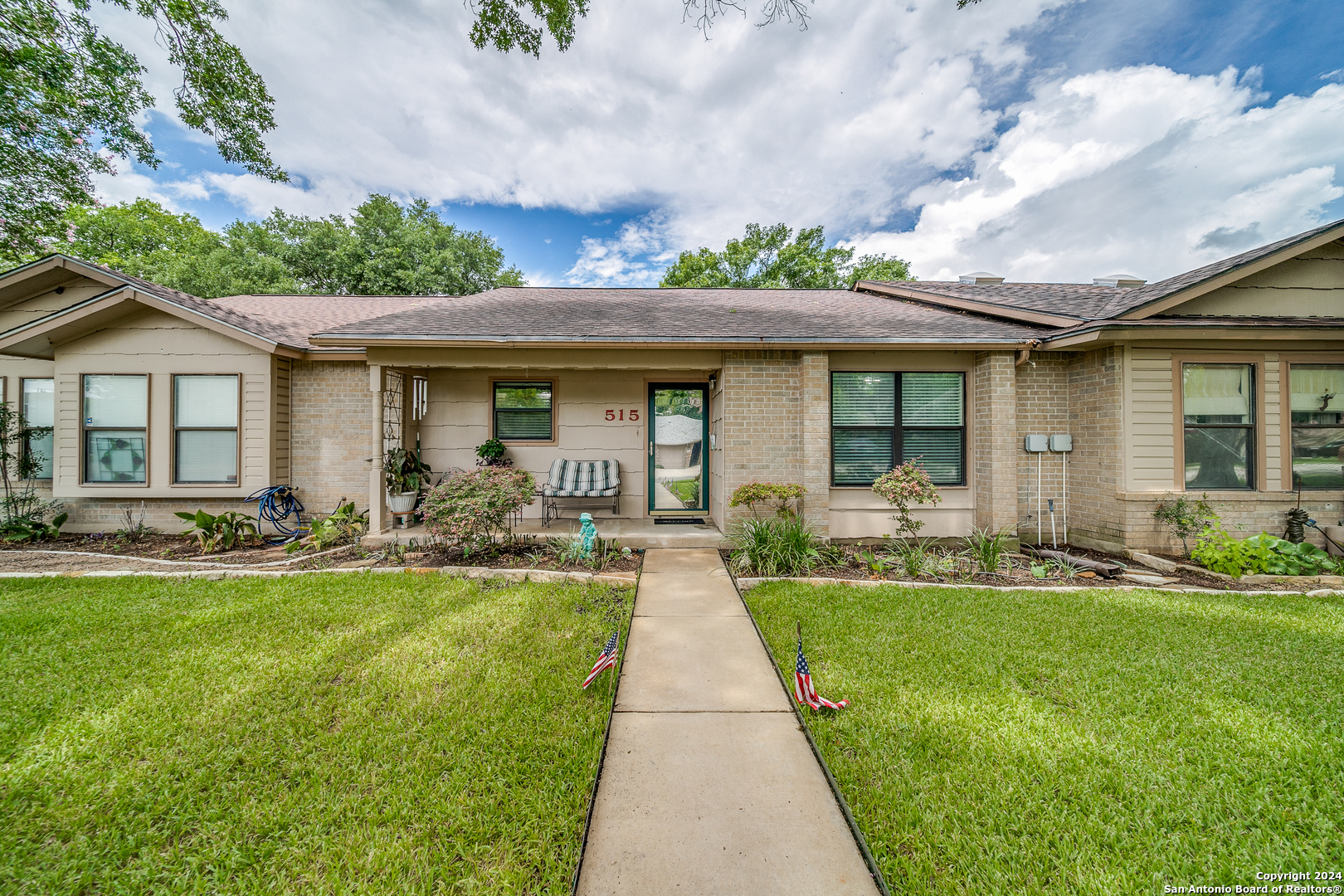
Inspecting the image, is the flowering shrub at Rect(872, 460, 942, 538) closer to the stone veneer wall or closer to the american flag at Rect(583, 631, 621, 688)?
the american flag at Rect(583, 631, 621, 688)

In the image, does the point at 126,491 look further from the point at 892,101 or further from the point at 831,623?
the point at 892,101

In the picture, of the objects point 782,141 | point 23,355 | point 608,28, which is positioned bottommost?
point 23,355

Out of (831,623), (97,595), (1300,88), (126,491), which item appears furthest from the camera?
(1300,88)

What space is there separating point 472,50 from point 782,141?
7.89 m

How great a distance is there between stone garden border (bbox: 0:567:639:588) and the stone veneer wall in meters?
2.18

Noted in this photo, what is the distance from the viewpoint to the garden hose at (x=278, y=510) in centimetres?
639

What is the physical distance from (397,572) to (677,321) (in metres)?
4.68

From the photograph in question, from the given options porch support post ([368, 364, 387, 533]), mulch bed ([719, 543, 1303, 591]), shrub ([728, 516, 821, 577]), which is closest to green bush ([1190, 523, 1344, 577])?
mulch bed ([719, 543, 1303, 591])

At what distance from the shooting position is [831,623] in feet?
12.0

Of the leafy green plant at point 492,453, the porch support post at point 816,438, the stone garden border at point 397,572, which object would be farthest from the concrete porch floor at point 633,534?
the porch support post at point 816,438

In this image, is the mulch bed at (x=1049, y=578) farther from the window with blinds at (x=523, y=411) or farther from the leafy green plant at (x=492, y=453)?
the leafy green plant at (x=492, y=453)

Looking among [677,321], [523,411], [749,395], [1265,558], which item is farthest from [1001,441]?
[523,411]

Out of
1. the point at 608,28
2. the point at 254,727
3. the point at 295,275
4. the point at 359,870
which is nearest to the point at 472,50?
the point at 608,28

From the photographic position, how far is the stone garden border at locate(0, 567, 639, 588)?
4.67m
